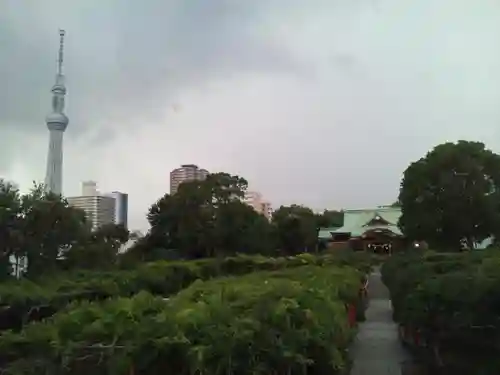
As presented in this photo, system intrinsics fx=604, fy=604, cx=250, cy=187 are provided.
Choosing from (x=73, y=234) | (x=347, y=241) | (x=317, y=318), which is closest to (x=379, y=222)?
(x=347, y=241)

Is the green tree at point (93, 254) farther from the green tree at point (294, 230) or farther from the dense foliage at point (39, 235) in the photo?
the green tree at point (294, 230)

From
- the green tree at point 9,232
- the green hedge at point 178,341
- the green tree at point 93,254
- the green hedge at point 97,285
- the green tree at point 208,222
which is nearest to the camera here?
the green hedge at point 178,341

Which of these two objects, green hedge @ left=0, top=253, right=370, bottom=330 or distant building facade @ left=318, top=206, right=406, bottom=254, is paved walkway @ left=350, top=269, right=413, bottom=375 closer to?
green hedge @ left=0, top=253, right=370, bottom=330

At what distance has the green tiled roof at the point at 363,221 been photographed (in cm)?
5739

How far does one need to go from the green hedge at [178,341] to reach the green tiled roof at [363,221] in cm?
5140

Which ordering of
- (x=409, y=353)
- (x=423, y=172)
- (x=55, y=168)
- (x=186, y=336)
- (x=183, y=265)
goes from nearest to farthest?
(x=186, y=336) < (x=409, y=353) < (x=183, y=265) < (x=423, y=172) < (x=55, y=168)

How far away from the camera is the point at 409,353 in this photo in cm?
1251

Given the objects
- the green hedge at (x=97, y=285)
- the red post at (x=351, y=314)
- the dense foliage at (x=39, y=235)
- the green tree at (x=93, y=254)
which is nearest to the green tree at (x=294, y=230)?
the green tree at (x=93, y=254)

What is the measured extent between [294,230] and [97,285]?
30612mm

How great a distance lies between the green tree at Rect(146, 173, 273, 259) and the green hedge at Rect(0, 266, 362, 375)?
35279 millimetres

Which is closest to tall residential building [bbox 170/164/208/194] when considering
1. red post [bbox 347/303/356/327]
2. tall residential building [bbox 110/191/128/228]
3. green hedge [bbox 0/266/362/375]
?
tall residential building [bbox 110/191/128/228]

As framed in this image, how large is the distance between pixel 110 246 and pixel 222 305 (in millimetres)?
26361

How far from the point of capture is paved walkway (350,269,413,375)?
11469 millimetres

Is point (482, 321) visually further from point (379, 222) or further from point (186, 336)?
point (379, 222)
